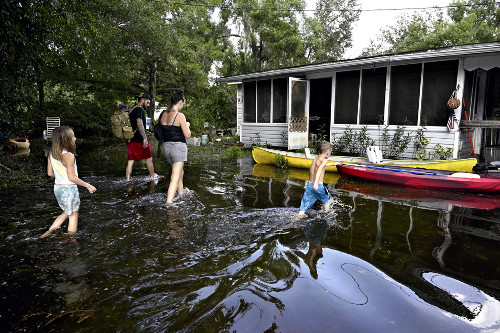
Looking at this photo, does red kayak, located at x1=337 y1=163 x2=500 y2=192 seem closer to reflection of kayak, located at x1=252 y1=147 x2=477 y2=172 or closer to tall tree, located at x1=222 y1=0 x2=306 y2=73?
reflection of kayak, located at x1=252 y1=147 x2=477 y2=172

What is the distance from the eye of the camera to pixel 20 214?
17.6 ft

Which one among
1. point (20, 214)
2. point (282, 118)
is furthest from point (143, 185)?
point (282, 118)

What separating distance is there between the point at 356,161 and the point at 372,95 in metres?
2.92

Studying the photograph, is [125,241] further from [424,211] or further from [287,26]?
[287,26]

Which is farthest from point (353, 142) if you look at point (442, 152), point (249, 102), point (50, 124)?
point (50, 124)

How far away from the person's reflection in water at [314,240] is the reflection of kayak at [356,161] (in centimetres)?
492

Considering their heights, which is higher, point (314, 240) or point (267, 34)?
point (267, 34)

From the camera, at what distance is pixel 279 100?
14461 millimetres

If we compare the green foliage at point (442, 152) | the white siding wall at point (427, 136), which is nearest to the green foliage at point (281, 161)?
the white siding wall at point (427, 136)

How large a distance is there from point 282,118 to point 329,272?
1131 centimetres

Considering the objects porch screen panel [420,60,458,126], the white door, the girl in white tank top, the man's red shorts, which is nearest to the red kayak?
porch screen panel [420,60,458,126]

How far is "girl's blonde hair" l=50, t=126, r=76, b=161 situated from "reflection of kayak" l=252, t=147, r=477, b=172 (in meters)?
7.32

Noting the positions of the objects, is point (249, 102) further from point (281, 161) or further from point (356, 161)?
point (356, 161)

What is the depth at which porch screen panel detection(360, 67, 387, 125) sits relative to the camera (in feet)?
36.9
